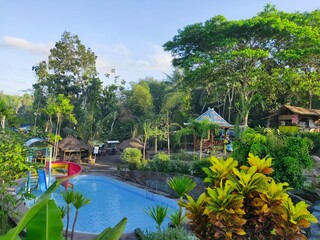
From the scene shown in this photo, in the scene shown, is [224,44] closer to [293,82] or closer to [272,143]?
[293,82]

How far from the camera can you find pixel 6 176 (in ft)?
15.6

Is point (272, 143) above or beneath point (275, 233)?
above

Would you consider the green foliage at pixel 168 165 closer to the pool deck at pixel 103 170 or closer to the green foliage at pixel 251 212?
the pool deck at pixel 103 170

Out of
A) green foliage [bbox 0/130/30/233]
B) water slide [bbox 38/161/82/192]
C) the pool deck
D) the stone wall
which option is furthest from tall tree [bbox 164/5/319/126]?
green foliage [bbox 0/130/30/233]

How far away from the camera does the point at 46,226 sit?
1.33 meters

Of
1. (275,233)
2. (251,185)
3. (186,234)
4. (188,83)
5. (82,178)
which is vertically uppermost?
(188,83)

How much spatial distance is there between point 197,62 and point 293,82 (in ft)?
22.5

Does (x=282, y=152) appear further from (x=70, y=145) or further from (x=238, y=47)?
(x=70, y=145)

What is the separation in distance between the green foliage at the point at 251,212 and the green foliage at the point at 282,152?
591 centimetres

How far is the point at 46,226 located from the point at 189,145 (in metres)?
25.1

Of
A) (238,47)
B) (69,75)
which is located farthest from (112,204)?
(69,75)

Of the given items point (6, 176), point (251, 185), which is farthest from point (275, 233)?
point (6, 176)

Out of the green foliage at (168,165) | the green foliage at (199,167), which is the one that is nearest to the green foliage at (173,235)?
Answer: the green foliage at (199,167)

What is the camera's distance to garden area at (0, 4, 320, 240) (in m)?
2.49
